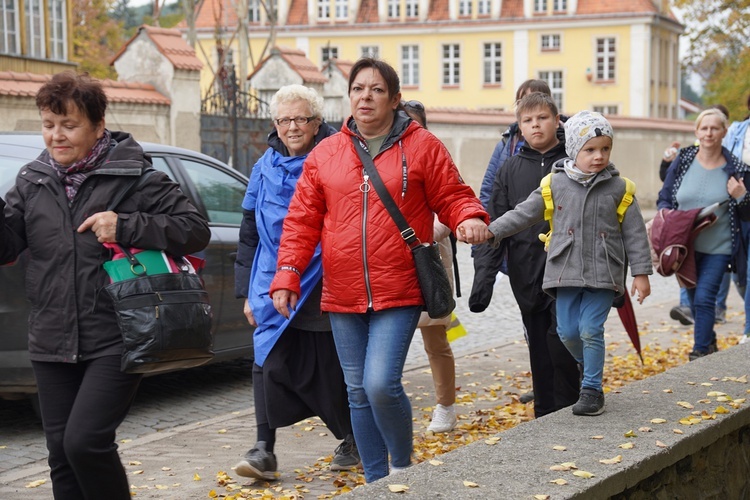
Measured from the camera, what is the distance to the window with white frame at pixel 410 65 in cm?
6512

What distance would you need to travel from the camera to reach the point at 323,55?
66688mm

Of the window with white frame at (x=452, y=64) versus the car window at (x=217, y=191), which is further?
the window with white frame at (x=452, y=64)

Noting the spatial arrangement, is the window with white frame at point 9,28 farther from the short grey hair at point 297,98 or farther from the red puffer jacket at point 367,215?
the red puffer jacket at point 367,215

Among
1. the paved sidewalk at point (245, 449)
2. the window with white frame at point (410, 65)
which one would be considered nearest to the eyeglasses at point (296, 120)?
the paved sidewalk at point (245, 449)

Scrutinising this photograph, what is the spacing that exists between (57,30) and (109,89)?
28.8ft

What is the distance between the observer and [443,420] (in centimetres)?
703

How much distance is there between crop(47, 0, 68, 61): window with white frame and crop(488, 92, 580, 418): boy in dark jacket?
19556 millimetres

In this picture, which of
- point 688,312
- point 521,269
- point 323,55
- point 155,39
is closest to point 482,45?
point 323,55

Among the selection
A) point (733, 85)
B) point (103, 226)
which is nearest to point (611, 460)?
point (103, 226)

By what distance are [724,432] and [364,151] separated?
190 cm

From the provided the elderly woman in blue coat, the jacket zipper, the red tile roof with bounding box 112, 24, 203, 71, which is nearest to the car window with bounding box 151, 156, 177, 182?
the elderly woman in blue coat

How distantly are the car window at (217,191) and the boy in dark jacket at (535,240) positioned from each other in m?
2.55

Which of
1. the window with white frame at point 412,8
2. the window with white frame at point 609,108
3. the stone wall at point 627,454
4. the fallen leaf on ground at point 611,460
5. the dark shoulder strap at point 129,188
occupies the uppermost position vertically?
the window with white frame at point 412,8

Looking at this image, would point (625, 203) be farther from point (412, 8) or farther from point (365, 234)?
point (412, 8)
